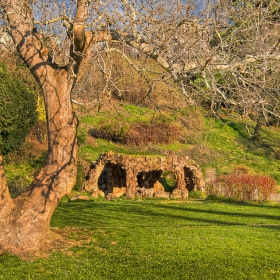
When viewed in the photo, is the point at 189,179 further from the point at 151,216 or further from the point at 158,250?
the point at 158,250

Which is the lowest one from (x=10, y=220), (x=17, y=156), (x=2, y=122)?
(x=10, y=220)

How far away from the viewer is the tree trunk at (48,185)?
6195 mm

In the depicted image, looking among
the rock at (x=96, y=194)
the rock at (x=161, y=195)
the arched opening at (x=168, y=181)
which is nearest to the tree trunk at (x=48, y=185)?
the rock at (x=96, y=194)

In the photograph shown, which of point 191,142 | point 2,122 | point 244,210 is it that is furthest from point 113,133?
point 244,210

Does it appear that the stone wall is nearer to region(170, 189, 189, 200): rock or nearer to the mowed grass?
region(170, 189, 189, 200): rock

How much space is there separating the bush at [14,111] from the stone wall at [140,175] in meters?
3.23

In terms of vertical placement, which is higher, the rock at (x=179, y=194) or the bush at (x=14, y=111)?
the bush at (x=14, y=111)

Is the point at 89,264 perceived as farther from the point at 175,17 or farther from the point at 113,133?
the point at 113,133

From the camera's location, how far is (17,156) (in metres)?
17.6

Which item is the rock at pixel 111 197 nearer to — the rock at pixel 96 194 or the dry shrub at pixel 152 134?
the rock at pixel 96 194

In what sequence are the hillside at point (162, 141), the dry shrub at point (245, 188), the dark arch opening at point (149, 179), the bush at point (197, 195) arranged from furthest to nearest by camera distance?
the hillside at point (162, 141) < the dark arch opening at point (149, 179) < the bush at point (197, 195) < the dry shrub at point (245, 188)

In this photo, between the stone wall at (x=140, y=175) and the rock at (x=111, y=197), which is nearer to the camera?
the rock at (x=111, y=197)

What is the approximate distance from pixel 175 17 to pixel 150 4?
1.95ft

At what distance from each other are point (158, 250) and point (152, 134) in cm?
1620
